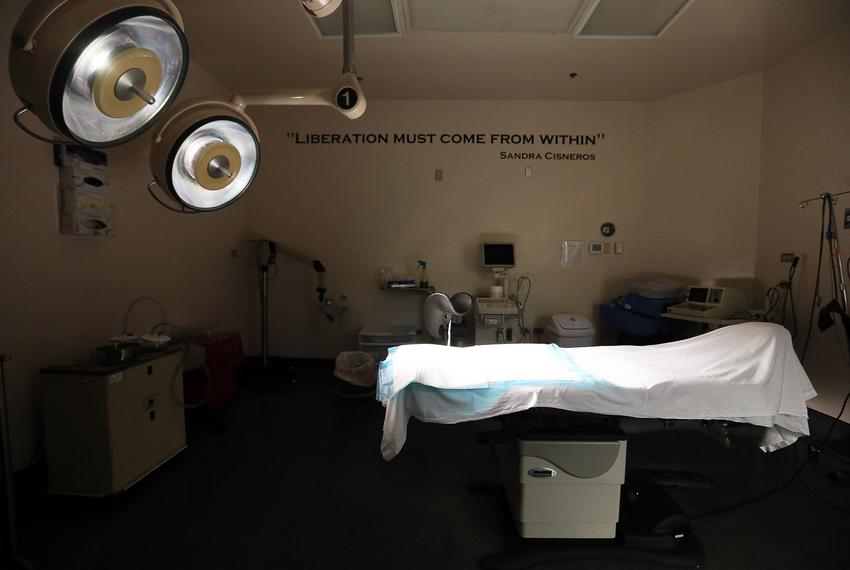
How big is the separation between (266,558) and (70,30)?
1793 millimetres

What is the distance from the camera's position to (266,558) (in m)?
1.62

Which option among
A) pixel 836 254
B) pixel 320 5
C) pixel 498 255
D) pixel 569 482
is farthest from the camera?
pixel 498 255

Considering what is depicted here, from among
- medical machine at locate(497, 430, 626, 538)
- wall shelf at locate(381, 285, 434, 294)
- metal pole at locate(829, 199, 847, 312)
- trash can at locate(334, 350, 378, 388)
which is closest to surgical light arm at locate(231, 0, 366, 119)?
medical machine at locate(497, 430, 626, 538)

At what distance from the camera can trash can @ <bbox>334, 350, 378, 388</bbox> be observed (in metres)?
3.27

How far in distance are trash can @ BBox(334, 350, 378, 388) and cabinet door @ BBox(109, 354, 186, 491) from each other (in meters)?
1.19

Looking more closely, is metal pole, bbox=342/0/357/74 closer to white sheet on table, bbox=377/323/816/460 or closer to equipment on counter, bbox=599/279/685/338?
white sheet on table, bbox=377/323/816/460

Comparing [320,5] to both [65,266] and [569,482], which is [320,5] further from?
[65,266]

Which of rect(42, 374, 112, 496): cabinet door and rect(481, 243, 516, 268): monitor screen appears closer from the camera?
rect(42, 374, 112, 496): cabinet door

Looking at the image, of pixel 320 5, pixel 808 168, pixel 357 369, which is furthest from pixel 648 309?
pixel 320 5

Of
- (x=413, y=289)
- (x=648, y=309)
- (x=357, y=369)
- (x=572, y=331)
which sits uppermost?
(x=413, y=289)

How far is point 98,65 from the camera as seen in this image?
64cm

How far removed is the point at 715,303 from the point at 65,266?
14.3 ft

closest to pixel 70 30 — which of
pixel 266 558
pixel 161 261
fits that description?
pixel 266 558

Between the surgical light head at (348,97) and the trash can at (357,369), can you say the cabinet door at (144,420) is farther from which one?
the surgical light head at (348,97)
